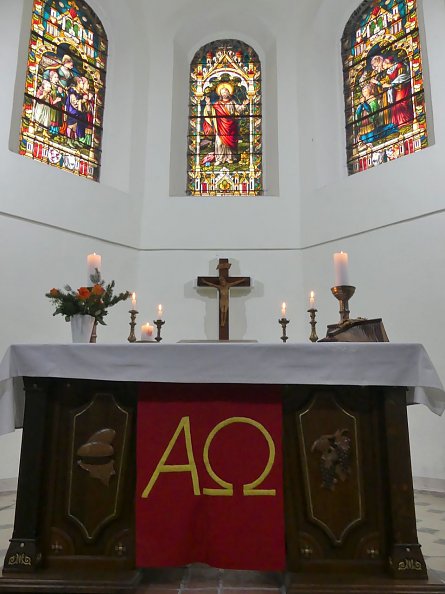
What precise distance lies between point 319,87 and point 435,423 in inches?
181

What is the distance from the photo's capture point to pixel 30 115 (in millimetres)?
5727

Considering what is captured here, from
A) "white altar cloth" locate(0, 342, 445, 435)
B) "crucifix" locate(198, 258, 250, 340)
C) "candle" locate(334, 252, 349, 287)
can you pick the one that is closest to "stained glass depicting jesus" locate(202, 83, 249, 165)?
"crucifix" locate(198, 258, 250, 340)

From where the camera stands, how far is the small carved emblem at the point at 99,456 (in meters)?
2.01

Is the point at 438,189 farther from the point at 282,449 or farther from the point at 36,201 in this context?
the point at 36,201

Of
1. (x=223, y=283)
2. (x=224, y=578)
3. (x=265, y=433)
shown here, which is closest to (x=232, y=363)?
(x=265, y=433)

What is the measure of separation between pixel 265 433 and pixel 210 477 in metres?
0.30

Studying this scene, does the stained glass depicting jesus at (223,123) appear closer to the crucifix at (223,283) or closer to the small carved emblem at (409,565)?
the crucifix at (223,283)

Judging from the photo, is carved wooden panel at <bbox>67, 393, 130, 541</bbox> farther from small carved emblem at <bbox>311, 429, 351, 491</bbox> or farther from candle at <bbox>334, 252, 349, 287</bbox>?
candle at <bbox>334, 252, 349, 287</bbox>

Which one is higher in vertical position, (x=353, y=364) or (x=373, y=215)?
(x=373, y=215)

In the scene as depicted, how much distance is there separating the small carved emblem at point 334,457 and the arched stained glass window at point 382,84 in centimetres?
455

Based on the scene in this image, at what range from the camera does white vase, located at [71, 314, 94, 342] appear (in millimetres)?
2416

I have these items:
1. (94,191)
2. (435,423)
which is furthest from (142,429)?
(94,191)

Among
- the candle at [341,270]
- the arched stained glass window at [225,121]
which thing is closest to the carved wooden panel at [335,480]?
the candle at [341,270]

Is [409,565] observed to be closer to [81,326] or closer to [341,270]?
[341,270]
